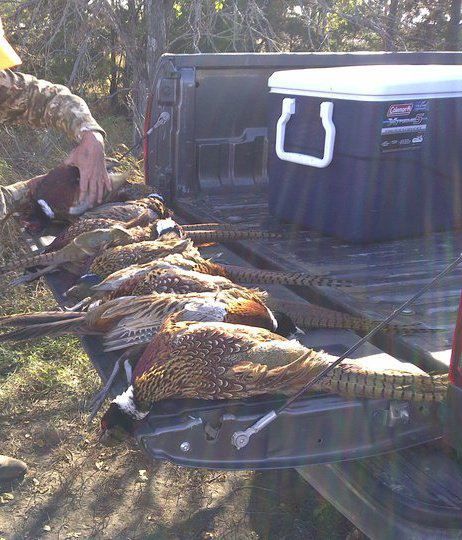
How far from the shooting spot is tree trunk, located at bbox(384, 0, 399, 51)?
9298 millimetres

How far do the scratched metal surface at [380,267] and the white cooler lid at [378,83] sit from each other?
705 millimetres

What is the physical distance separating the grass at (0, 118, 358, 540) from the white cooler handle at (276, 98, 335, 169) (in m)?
1.59

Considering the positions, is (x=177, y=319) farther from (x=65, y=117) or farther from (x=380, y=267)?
(x=65, y=117)

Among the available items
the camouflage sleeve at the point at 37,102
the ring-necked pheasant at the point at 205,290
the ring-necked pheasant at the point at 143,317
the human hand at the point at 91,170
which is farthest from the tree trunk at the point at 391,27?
the ring-necked pheasant at the point at 143,317

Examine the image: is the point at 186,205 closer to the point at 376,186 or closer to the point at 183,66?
the point at 183,66

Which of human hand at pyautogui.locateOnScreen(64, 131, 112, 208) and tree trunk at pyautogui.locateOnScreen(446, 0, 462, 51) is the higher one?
tree trunk at pyautogui.locateOnScreen(446, 0, 462, 51)

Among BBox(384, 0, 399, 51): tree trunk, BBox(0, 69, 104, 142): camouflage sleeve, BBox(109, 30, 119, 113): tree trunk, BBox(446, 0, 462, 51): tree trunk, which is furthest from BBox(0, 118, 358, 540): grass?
BBox(446, 0, 462, 51): tree trunk

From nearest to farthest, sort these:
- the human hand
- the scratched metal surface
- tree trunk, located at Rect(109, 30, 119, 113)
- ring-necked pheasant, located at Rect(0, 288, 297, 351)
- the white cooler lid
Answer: ring-necked pheasant, located at Rect(0, 288, 297, 351) → the scratched metal surface → the white cooler lid → the human hand → tree trunk, located at Rect(109, 30, 119, 113)

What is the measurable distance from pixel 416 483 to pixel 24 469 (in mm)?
2447

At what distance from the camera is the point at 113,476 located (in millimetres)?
3971

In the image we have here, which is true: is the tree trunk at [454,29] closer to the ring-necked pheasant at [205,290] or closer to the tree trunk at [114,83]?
the tree trunk at [114,83]

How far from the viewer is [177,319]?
97.9 inches

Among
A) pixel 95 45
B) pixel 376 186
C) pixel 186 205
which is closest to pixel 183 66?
pixel 186 205

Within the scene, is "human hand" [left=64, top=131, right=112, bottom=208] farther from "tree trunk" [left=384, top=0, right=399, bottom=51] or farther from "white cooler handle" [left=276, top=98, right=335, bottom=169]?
"tree trunk" [left=384, top=0, right=399, bottom=51]
